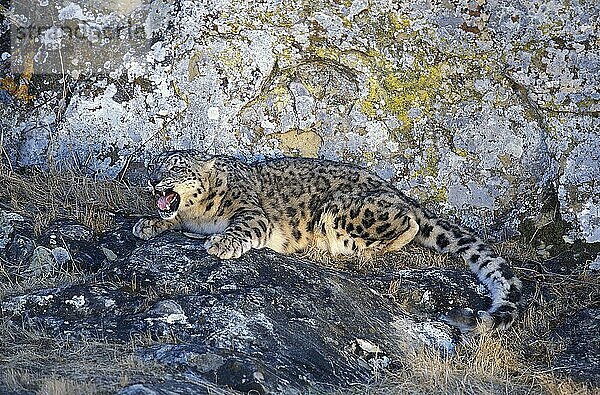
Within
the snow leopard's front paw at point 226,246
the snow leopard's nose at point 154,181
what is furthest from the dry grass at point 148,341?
the snow leopard's front paw at point 226,246

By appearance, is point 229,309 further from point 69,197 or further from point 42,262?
point 69,197

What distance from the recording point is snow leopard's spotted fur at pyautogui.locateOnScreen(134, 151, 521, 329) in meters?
8.73

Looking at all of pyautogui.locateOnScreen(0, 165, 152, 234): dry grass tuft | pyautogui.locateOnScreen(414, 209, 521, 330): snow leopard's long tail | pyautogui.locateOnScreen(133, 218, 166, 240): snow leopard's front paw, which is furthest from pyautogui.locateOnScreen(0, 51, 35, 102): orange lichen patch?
pyautogui.locateOnScreen(414, 209, 521, 330): snow leopard's long tail

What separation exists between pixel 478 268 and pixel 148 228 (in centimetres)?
331

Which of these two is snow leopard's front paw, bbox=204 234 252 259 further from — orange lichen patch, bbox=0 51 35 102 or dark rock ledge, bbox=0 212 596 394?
orange lichen patch, bbox=0 51 35 102

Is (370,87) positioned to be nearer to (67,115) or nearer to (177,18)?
(177,18)

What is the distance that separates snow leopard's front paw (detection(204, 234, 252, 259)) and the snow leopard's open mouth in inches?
39.0

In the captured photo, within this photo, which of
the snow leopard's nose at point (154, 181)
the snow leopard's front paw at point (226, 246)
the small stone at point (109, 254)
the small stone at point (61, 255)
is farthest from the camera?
the snow leopard's nose at point (154, 181)

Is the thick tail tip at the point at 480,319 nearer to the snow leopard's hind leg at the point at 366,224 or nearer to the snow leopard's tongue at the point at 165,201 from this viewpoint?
the snow leopard's hind leg at the point at 366,224

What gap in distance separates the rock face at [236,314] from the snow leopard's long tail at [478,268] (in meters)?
0.19

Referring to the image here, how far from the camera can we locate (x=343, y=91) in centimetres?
1026

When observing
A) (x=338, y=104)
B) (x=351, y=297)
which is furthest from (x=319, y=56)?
(x=351, y=297)

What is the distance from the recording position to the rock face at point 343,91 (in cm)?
961

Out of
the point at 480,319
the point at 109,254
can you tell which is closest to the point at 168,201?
the point at 109,254
